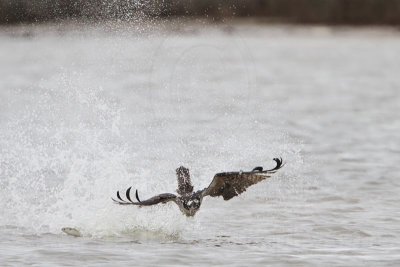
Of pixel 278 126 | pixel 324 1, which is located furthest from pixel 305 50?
pixel 278 126

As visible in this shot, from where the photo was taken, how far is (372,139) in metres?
25.3

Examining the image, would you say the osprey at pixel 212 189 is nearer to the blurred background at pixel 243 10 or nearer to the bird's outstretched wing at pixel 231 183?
the bird's outstretched wing at pixel 231 183

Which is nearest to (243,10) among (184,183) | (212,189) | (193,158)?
(193,158)

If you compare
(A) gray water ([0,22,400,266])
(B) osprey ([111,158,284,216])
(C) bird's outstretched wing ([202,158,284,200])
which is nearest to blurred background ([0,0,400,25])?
(A) gray water ([0,22,400,266])

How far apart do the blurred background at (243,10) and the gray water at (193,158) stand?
10.7ft

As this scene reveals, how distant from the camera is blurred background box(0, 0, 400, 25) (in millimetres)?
50344

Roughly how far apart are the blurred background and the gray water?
3.25 metres

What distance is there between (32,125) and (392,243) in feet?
37.2

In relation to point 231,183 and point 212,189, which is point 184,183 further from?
point 231,183

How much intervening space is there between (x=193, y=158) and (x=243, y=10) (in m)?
42.7

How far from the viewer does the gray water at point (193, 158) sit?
13.7 m

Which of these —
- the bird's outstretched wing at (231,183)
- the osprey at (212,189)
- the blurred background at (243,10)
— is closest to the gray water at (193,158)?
the osprey at (212,189)

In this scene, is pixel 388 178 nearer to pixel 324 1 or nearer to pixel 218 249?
pixel 218 249

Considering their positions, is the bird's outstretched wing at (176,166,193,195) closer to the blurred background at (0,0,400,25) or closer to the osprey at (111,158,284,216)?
the osprey at (111,158,284,216)
